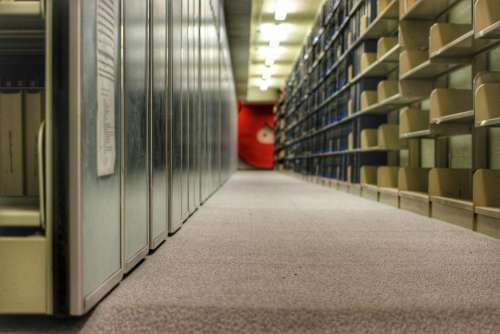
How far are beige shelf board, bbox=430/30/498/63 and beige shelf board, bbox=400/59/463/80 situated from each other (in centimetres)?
5

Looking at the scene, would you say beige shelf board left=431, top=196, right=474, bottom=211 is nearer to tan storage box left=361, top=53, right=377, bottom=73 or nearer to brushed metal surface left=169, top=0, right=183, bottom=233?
brushed metal surface left=169, top=0, right=183, bottom=233

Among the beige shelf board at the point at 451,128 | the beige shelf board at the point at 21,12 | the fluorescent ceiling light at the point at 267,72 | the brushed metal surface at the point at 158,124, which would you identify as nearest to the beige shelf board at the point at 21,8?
the beige shelf board at the point at 21,12

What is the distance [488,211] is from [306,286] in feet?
4.68

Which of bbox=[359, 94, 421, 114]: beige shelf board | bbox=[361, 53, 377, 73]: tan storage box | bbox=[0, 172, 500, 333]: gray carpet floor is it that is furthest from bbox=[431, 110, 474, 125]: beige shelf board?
bbox=[361, 53, 377, 73]: tan storage box

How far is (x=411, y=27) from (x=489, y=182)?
1646 mm

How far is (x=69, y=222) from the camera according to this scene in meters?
1.05

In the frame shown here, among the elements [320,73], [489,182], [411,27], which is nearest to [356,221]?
[489,182]

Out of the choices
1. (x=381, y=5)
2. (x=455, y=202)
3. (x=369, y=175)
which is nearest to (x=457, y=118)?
(x=455, y=202)

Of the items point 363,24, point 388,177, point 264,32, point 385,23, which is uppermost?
point 264,32

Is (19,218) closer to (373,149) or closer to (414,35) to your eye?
(414,35)

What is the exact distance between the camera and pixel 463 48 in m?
2.74

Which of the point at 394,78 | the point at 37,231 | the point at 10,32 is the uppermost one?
the point at 394,78

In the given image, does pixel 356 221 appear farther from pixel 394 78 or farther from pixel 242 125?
pixel 242 125

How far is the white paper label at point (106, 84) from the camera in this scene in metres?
1.19
